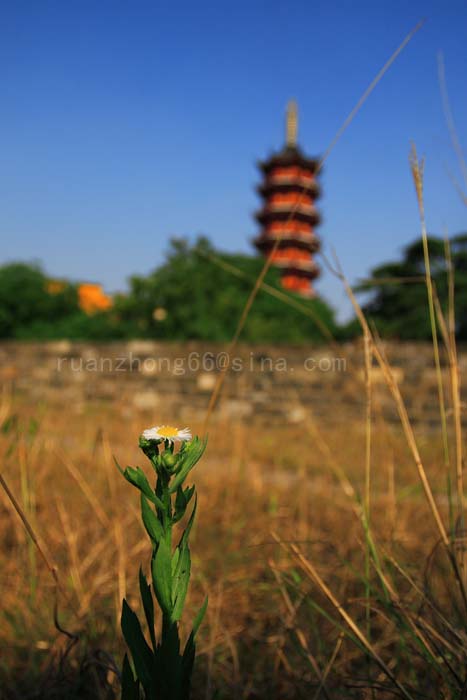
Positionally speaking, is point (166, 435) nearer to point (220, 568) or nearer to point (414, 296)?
point (220, 568)

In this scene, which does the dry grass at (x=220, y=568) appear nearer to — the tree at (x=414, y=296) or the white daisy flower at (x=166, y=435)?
the white daisy flower at (x=166, y=435)

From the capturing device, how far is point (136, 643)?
0.48 meters

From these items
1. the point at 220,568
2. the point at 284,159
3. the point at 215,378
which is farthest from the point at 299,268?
the point at 220,568

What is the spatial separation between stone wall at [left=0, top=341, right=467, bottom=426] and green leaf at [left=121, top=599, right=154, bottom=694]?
3848mm

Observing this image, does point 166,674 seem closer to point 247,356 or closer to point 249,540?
point 249,540

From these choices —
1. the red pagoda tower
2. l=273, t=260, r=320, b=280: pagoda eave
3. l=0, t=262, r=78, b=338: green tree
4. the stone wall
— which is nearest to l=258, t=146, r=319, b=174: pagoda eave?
the red pagoda tower

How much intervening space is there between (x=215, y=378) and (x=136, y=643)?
16.6 ft

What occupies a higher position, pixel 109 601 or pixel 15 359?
pixel 15 359

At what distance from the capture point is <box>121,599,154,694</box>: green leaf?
47cm

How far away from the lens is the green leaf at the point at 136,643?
474mm

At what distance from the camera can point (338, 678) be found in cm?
91

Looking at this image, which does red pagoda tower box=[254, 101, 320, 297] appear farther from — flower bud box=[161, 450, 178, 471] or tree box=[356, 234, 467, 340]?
flower bud box=[161, 450, 178, 471]

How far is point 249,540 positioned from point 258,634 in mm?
520

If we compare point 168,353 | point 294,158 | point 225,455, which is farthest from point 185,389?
point 294,158
